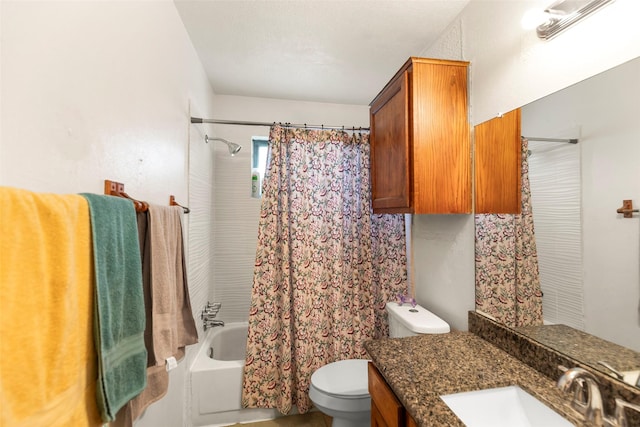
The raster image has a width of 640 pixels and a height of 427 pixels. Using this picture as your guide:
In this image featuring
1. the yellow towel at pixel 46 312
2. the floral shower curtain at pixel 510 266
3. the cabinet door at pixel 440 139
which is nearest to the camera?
the yellow towel at pixel 46 312

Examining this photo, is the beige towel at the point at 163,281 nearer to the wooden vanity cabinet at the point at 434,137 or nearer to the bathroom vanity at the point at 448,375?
the bathroom vanity at the point at 448,375

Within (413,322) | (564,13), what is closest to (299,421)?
(413,322)

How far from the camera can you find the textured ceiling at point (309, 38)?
1.40 m

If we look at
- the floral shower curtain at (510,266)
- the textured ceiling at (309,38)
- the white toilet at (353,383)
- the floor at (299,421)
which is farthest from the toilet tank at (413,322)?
the textured ceiling at (309,38)

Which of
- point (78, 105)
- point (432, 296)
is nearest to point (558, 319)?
point (432, 296)

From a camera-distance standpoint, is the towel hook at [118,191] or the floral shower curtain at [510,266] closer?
the towel hook at [118,191]

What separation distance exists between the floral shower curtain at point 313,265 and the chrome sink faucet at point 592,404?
4.36ft

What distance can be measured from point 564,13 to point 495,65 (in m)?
0.34

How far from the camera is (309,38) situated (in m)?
1.65

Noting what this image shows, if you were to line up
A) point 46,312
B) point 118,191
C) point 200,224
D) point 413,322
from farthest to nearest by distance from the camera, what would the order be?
point 200,224
point 413,322
point 118,191
point 46,312

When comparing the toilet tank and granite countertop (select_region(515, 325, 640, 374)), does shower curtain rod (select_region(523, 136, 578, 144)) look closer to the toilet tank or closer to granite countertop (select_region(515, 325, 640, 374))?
granite countertop (select_region(515, 325, 640, 374))

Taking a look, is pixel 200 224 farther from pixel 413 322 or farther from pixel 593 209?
pixel 593 209

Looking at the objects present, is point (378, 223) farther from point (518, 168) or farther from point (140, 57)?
point (140, 57)

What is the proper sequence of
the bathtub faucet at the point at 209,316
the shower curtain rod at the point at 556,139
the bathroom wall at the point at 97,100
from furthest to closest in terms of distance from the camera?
the bathtub faucet at the point at 209,316
the shower curtain rod at the point at 556,139
the bathroom wall at the point at 97,100
